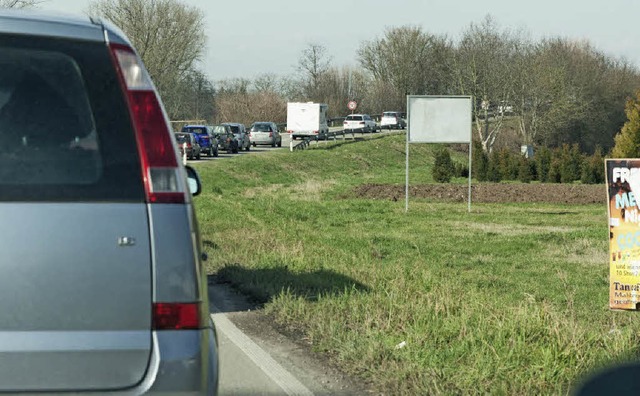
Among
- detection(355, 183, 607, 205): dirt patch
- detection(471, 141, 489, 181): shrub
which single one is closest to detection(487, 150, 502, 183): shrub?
detection(471, 141, 489, 181): shrub

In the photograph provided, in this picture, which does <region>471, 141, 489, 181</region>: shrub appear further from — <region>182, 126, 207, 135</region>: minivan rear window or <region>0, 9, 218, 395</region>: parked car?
<region>0, 9, 218, 395</region>: parked car

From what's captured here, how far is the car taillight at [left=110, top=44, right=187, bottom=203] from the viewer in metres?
3.49

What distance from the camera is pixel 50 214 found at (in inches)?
132

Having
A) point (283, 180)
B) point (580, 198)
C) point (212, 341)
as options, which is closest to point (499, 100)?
point (283, 180)

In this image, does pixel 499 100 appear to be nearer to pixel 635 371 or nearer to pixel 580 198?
pixel 580 198

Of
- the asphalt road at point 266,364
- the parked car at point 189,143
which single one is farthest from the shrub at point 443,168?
the asphalt road at point 266,364

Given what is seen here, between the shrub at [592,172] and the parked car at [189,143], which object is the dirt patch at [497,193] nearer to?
the shrub at [592,172]

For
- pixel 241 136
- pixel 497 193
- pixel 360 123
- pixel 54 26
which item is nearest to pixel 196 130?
pixel 241 136

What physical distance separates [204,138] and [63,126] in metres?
49.3

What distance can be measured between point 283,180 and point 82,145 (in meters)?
41.6

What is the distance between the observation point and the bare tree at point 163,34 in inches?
2717

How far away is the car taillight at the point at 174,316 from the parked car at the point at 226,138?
52541 mm

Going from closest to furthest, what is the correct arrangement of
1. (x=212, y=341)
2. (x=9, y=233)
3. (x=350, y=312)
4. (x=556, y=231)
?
(x=9, y=233)
(x=212, y=341)
(x=350, y=312)
(x=556, y=231)

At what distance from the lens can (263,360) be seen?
789 cm
